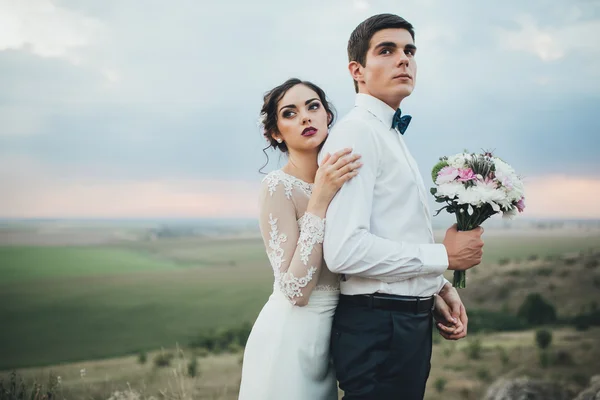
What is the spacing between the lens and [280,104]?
2.97m

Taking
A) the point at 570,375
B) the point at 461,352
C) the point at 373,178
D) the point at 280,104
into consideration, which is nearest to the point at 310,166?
the point at 280,104

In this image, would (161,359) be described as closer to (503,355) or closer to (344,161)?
(503,355)

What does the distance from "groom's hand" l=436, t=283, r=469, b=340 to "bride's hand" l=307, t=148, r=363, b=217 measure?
97 centimetres

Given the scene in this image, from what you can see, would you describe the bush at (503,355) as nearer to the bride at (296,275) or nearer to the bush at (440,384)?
the bush at (440,384)

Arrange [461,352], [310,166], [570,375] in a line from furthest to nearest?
[461,352], [570,375], [310,166]

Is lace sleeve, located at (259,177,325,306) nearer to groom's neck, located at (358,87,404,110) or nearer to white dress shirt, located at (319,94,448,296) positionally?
white dress shirt, located at (319,94,448,296)

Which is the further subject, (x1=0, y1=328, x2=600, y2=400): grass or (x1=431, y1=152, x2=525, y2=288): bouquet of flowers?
(x1=0, y1=328, x2=600, y2=400): grass

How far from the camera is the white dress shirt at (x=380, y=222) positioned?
236cm

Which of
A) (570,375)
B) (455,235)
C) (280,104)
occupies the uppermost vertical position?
(280,104)

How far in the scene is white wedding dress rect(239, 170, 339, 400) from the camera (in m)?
2.69

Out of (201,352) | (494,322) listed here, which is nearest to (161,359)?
(201,352)

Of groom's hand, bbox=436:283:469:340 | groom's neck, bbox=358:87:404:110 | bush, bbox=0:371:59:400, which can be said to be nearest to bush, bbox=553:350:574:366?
groom's hand, bbox=436:283:469:340

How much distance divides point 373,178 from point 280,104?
31.2 inches

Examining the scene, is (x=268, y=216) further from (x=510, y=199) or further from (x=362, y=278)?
(x=510, y=199)
